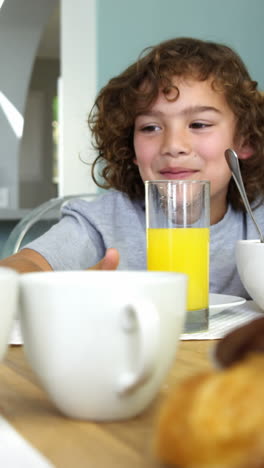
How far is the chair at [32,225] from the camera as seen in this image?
1.46 metres

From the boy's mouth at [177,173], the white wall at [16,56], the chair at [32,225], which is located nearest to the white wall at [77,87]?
the white wall at [16,56]

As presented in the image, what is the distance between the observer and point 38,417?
364 mm

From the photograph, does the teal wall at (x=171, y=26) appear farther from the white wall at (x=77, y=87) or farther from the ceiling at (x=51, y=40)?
the ceiling at (x=51, y=40)

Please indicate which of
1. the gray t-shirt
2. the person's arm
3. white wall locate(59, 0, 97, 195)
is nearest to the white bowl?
the person's arm

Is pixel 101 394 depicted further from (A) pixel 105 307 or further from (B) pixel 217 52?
(B) pixel 217 52

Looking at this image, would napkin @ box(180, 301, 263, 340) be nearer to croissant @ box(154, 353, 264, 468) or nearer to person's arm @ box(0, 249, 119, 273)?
person's arm @ box(0, 249, 119, 273)

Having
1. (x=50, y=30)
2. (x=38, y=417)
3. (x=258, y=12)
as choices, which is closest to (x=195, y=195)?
(x=38, y=417)

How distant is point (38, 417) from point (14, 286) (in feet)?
0.29

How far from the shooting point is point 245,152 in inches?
59.6

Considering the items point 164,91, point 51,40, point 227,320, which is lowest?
point 227,320

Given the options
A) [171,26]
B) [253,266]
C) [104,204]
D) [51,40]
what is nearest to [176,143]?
[104,204]

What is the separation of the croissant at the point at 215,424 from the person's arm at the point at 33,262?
546 millimetres

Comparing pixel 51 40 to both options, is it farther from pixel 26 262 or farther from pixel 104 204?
pixel 26 262

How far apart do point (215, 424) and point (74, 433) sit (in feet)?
0.43
